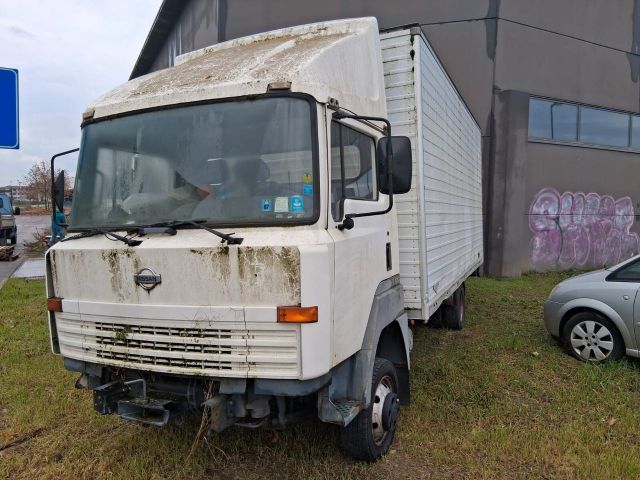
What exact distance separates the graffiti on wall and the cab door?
35.8 ft

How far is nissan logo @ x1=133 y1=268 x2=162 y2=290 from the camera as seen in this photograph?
2949mm

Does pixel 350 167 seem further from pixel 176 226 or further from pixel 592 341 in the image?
pixel 592 341

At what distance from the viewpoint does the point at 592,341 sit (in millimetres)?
5707

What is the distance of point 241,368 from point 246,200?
0.95 m

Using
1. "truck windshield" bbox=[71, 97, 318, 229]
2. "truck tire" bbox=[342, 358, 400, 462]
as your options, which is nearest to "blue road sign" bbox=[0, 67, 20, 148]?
"truck windshield" bbox=[71, 97, 318, 229]

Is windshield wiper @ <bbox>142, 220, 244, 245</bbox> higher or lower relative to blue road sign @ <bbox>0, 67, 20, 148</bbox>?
lower

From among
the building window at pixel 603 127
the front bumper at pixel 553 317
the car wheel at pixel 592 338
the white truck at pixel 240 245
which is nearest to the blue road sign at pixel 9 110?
the white truck at pixel 240 245

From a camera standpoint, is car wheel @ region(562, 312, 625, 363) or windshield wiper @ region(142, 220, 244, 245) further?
car wheel @ region(562, 312, 625, 363)

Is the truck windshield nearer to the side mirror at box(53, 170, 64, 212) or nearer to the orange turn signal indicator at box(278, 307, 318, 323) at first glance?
the orange turn signal indicator at box(278, 307, 318, 323)

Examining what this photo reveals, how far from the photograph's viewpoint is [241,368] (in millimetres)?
2818

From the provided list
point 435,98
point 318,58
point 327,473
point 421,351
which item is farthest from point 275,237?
point 421,351

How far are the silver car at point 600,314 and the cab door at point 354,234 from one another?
3184 mm

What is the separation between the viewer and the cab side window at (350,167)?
3.05m

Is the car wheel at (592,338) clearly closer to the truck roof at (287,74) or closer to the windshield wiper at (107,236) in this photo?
the truck roof at (287,74)
